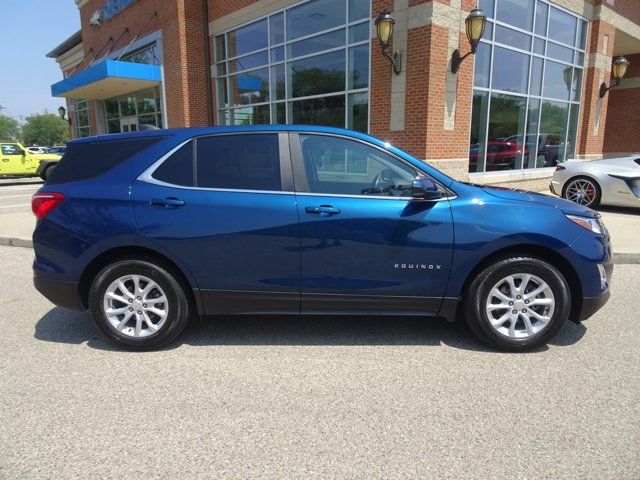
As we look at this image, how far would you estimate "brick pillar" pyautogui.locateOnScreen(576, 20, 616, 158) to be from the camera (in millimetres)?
13953

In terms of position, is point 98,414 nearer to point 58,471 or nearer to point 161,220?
point 58,471

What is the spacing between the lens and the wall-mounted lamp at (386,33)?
29.4 ft

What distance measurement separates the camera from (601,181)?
30.8 feet

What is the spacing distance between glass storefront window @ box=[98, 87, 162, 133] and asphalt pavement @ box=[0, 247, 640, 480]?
49.3 feet

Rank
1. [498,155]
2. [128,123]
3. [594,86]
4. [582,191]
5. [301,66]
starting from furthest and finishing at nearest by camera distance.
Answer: [128,123] < [594,86] < [301,66] < [498,155] < [582,191]

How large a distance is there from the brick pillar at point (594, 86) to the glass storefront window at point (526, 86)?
0.28 m

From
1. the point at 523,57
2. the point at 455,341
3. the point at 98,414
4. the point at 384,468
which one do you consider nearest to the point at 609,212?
the point at 523,57

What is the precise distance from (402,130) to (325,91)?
3.06 m

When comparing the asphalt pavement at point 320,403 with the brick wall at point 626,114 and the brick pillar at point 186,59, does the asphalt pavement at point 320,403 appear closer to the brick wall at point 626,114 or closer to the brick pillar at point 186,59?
the brick pillar at point 186,59

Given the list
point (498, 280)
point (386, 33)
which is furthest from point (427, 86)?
point (498, 280)

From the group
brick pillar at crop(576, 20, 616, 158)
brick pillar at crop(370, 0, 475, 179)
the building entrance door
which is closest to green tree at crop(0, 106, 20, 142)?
the building entrance door

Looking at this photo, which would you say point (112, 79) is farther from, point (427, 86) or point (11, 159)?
point (427, 86)

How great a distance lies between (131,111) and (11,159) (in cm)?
524

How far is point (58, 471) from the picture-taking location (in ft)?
7.12
